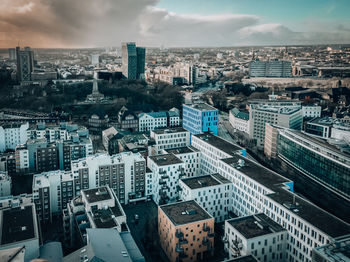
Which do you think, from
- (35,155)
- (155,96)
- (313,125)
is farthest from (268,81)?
(35,155)

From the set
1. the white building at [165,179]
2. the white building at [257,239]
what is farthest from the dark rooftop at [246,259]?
the white building at [165,179]

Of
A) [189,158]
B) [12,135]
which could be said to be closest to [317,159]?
[189,158]

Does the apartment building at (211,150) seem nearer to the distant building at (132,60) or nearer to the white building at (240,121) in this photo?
the white building at (240,121)

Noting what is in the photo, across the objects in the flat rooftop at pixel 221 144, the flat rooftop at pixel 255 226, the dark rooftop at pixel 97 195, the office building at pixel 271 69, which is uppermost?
the office building at pixel 271 69

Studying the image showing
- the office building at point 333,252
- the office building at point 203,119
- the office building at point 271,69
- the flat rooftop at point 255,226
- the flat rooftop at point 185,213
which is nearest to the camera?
the office building at point 333,252

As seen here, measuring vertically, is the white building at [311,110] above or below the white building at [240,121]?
above

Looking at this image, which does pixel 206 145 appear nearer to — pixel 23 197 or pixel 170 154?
pixel 170 154
